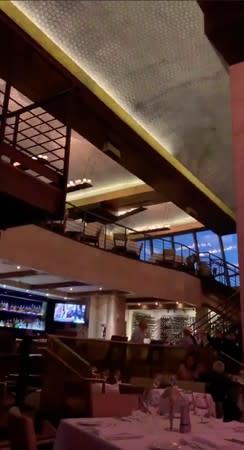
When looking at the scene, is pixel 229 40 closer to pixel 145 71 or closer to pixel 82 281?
pixel 145 71

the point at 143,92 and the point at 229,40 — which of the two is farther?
the point at 143,92

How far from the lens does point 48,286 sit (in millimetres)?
11453

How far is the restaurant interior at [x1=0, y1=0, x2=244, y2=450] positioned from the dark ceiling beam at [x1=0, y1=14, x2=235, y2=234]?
3 cm

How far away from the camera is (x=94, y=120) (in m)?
7.24

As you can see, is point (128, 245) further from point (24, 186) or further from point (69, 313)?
point (24, 186)

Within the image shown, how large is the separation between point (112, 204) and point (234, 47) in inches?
417

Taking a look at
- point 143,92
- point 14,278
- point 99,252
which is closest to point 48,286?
point 14,278

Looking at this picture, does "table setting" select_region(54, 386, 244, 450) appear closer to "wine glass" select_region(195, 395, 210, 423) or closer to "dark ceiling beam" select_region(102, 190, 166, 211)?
"wine glass" select_region(195, 395, 210, 423)

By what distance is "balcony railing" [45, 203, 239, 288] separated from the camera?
33.9 feet

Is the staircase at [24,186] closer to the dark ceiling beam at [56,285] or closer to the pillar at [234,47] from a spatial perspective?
the pillar at [234,47]

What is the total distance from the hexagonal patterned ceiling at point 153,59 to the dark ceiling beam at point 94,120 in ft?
1.09

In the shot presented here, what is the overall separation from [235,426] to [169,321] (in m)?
12.5

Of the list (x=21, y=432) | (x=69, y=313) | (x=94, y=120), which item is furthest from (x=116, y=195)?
(x=21, y=432)

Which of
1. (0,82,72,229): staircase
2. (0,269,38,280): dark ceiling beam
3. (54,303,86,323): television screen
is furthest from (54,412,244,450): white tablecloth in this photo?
(54,303,86,323): television screen
